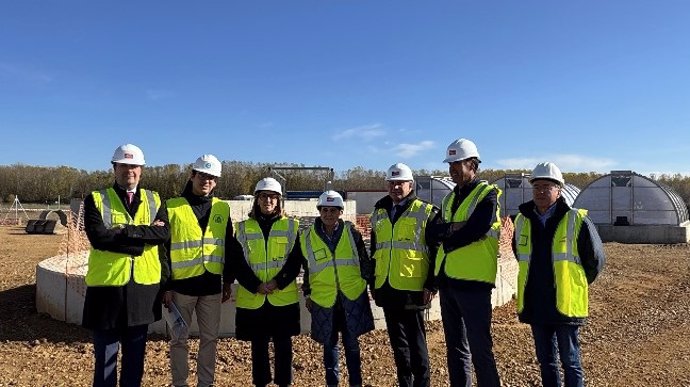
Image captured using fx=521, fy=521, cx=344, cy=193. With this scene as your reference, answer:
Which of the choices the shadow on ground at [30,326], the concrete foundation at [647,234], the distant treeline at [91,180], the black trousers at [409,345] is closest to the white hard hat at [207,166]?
the black trousers at [409,345]

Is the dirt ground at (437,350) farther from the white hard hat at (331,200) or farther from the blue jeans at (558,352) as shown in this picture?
the white hard hat at (331,200)

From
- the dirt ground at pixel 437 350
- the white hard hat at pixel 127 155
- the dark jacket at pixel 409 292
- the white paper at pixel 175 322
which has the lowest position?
the dirt ground at pixel 437 350

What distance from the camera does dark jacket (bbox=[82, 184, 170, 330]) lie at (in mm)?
3738

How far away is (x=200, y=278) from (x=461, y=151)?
7.81ft

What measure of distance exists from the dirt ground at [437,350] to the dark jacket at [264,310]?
124 cm

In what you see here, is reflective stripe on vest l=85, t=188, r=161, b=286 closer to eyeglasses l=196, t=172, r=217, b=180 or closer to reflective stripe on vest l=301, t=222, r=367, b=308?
eyeglasses l=196, t=172, r=217, b=180

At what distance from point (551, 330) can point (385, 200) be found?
1681 millimetres

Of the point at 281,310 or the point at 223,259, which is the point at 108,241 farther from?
the point at 281,310

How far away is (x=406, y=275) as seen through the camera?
4297mm

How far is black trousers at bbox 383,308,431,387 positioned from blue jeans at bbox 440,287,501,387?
11.6 inches

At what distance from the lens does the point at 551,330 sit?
381 cm

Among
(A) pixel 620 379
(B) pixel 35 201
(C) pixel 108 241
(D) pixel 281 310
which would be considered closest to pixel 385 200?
(D) pixel 281 310

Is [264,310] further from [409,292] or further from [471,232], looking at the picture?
[471,232]

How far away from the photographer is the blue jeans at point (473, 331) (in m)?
3.95
